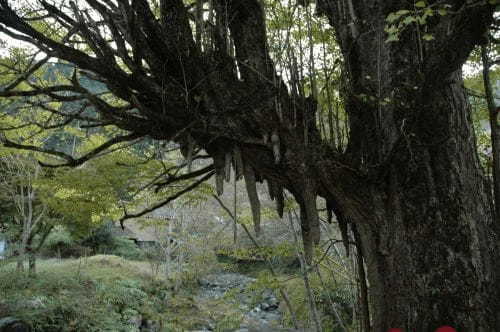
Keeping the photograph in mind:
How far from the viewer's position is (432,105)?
181 centimetres

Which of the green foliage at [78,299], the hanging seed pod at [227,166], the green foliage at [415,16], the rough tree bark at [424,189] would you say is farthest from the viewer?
the green foliage at [78,299]

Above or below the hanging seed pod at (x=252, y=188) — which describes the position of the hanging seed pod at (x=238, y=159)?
above

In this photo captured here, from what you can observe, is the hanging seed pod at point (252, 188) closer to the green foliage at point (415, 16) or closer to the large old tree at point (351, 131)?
the large old tree at point (351, 131)

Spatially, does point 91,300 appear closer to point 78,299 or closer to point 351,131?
point 78,299

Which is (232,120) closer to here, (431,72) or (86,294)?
(431,72)

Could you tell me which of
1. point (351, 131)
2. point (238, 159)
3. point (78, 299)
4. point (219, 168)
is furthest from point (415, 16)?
point (78, 299)

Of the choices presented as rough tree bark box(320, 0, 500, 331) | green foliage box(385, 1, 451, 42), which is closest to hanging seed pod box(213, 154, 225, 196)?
rough tree bark box(320, 0, 500, 331)

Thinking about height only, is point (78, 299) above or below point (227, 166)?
below

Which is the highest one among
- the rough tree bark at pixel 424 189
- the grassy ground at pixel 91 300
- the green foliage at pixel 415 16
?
the green foliage at pixel 415 16

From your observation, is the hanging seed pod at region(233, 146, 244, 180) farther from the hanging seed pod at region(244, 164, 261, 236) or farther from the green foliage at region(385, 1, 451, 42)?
the green foliage at region(385, 1, 451, 42)

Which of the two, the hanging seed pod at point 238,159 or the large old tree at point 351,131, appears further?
the hanging seed pod at point 238,159

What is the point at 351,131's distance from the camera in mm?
2025

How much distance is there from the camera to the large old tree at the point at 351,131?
1.63m

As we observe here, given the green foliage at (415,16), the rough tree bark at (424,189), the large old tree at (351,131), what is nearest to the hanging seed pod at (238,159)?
the large old tree at (351,131)
